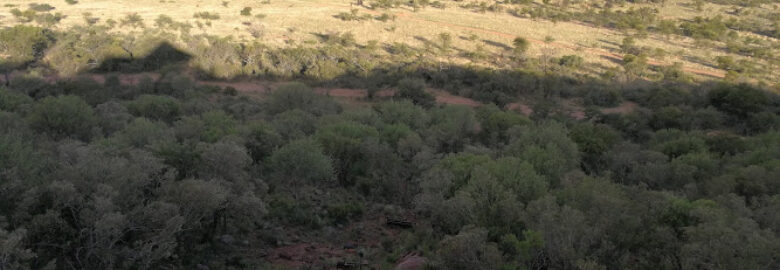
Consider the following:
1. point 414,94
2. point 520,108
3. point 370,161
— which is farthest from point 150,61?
point 370,161

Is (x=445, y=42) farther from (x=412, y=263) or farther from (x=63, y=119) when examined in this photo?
(x=412, y=263)

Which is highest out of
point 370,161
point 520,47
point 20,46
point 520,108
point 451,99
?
point 520,47

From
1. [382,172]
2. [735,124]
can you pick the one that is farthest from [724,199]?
[735,124]

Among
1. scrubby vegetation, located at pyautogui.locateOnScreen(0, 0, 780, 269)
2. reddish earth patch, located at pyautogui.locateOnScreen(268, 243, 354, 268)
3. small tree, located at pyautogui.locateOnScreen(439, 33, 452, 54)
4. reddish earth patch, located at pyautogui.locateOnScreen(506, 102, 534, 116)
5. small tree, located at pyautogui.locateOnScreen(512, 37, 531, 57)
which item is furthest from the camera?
small tree, located at pyautogui.locateOnScreen(439, 33, 452, 54)

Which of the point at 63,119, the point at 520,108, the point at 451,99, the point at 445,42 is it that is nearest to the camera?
the point at 63,119

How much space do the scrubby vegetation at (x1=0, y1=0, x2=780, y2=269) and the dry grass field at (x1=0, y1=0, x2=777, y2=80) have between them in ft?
10.7

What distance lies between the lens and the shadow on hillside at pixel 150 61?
40156 millimetres

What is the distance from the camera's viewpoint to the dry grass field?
1967 inches

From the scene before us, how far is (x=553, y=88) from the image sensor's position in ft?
129

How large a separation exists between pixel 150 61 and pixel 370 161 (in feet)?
90.7

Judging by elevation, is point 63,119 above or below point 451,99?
above

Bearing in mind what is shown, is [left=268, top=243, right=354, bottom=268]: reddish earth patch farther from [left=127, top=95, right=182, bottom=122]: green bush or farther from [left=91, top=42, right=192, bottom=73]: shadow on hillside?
[left=91, top=42, right=192, bottom=73]: shadow on hillside

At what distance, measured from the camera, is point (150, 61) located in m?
41.7

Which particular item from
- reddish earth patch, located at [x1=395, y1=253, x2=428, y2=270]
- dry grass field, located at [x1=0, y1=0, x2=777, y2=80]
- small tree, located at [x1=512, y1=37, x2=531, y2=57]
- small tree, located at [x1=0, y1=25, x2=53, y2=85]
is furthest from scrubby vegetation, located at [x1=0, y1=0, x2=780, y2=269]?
dry grass field, located at [x1=0, y1=0, x2=777, y2=80]
